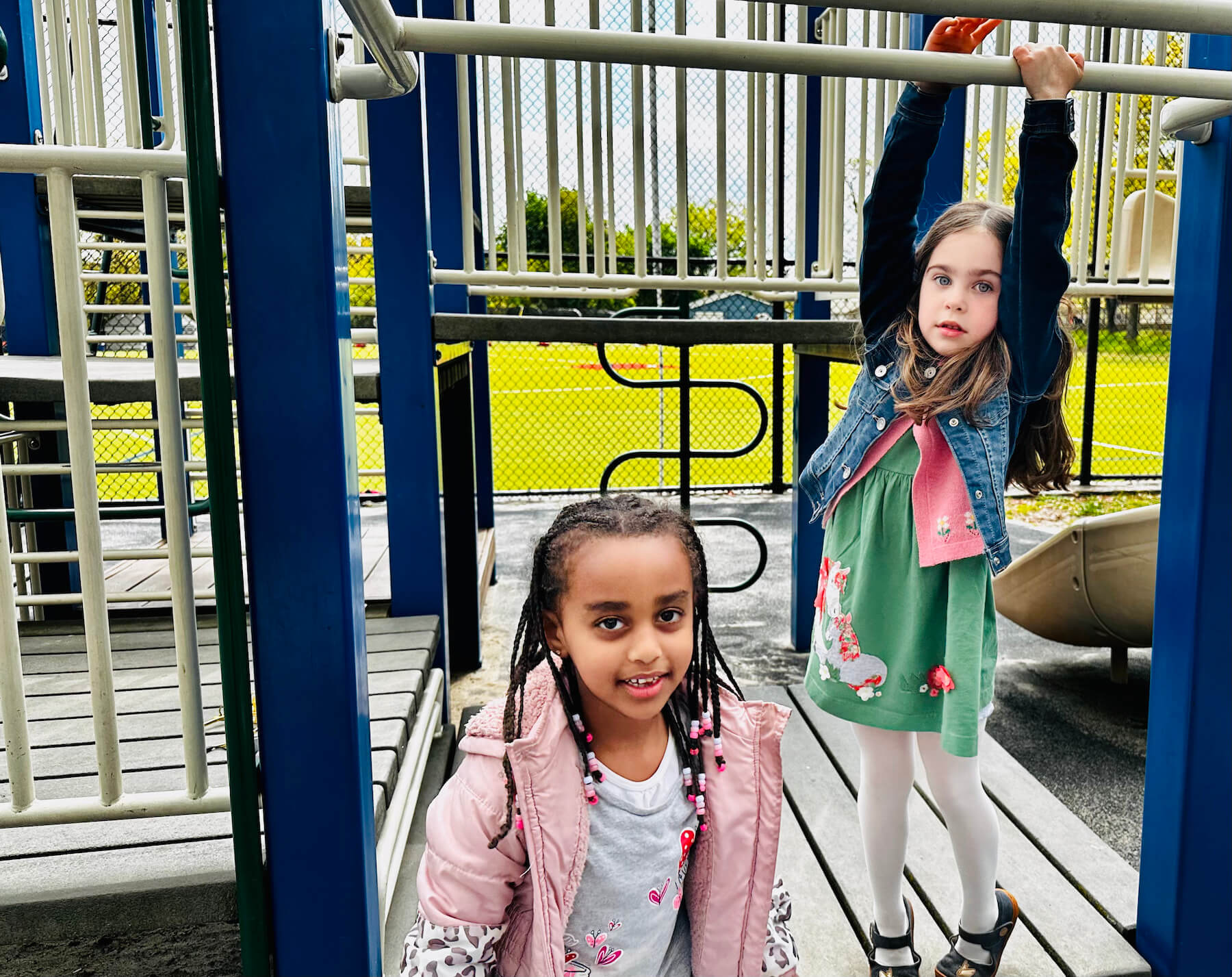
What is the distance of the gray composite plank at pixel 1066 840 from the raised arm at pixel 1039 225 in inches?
35.7

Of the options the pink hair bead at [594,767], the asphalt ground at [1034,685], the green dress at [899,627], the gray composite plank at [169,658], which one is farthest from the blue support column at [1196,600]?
the gray composite plank at [169,658]

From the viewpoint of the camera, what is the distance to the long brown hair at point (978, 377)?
4.63 feet

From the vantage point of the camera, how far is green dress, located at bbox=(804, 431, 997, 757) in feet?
4.49

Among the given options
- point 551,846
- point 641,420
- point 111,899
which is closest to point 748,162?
point 551,846

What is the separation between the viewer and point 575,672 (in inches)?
43.5

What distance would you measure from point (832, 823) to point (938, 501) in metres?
0.85

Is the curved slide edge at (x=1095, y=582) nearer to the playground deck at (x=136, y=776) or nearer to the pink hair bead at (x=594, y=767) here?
the playground deck at (x=136, y=776)

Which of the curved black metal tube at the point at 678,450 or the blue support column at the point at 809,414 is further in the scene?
the curved black metal tube at the point at 678,450

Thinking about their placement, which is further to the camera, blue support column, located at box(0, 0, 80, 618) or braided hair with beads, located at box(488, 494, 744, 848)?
blue support column, located at box(0, 0, 80, 618)

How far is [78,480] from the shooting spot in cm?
108

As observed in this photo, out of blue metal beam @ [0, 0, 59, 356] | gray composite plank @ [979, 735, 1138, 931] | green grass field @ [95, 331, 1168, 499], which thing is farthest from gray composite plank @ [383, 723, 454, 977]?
green grass field @ [95, 331, 1168, 499]

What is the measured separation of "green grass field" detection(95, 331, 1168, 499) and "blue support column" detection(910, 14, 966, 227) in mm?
3477

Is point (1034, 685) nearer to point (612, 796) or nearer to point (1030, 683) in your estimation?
point (1030, 683)

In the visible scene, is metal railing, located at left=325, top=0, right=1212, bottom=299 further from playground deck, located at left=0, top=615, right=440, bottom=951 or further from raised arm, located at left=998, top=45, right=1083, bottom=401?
playground deck, located at left=0, top=615, right=440, bottom=951
